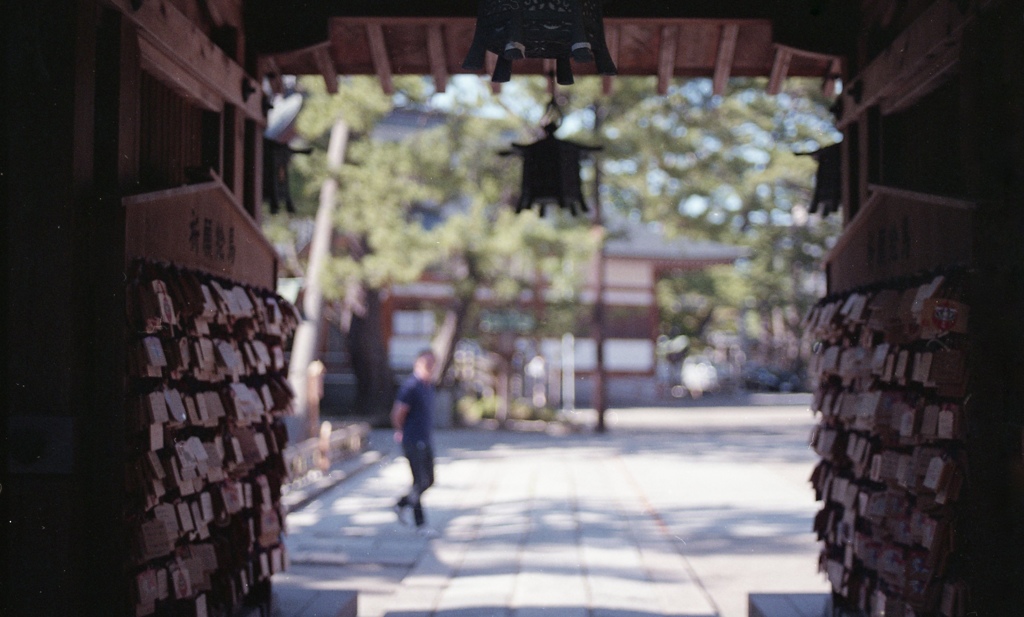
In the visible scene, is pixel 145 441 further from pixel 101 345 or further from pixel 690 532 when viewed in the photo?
pixel 690 532

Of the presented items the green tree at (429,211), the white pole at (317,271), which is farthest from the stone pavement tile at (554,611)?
the green tree at (429,211)

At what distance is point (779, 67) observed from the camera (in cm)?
612

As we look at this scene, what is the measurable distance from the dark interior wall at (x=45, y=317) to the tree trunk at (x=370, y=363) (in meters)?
21.0

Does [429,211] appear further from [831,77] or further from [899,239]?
[899,239]

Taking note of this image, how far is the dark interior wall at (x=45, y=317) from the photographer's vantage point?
3.58 metres

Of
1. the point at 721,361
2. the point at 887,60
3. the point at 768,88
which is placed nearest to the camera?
the point at 887,60

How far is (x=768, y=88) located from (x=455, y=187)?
1446 cm

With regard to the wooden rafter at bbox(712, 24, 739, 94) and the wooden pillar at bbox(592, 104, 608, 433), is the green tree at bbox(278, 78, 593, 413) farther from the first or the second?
the wooden rafter at bbox(712, 24, 739, 94)

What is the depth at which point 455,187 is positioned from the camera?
2066 cm

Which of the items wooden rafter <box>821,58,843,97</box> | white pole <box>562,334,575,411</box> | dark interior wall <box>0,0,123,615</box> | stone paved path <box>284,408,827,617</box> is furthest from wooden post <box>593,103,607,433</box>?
dark interior wall <box>0,0,123,615</box>

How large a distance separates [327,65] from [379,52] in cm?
38

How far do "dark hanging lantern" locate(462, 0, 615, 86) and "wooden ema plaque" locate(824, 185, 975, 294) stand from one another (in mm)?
1494

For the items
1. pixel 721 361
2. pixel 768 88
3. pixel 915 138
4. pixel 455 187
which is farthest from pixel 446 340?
pixel 721 361

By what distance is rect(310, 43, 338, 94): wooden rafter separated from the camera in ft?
19.8
